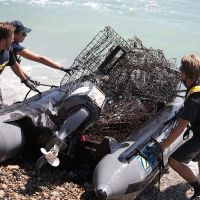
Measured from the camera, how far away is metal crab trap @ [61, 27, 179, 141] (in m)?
6.07

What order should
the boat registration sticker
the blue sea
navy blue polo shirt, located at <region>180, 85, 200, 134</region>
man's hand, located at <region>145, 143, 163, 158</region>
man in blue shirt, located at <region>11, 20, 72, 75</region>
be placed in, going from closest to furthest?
A: navy blue polo shirt, located at <region>180, 85, 200, 134</region> < the boat registration sticker < man's hand, located at <region>145, 143, 163, 158</region> < man in blue shirt, located at <region>11, 20, 72, 75</region> < the blue sea

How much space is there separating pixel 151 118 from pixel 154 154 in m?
0.97

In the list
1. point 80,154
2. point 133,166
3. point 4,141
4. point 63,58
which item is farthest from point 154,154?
point 63,58

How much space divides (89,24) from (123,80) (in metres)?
14.5

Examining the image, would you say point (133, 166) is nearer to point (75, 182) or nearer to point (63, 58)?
point (75, 182)

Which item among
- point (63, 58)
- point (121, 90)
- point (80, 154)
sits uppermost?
point (121, 90)

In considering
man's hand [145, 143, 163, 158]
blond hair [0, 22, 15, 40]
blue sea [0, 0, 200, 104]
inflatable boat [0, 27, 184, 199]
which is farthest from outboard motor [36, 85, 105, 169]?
blue sea [0, 0, 200, 104]

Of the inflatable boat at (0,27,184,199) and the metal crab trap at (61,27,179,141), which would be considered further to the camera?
the metal crab trap at (61,27,179,141)

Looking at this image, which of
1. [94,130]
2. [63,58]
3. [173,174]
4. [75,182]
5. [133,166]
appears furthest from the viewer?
[63,58]

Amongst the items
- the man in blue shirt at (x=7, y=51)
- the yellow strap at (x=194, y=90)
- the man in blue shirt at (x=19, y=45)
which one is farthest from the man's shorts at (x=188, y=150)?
the man in blue shirt at (x=7, y=51)

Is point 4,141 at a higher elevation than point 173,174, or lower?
higher

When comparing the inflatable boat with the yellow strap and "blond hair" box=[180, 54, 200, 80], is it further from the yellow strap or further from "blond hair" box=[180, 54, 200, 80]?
"blond hair" box=[180, 54, 200, 80]

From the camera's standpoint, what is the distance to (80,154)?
583 cm

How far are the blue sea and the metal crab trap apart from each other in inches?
179
